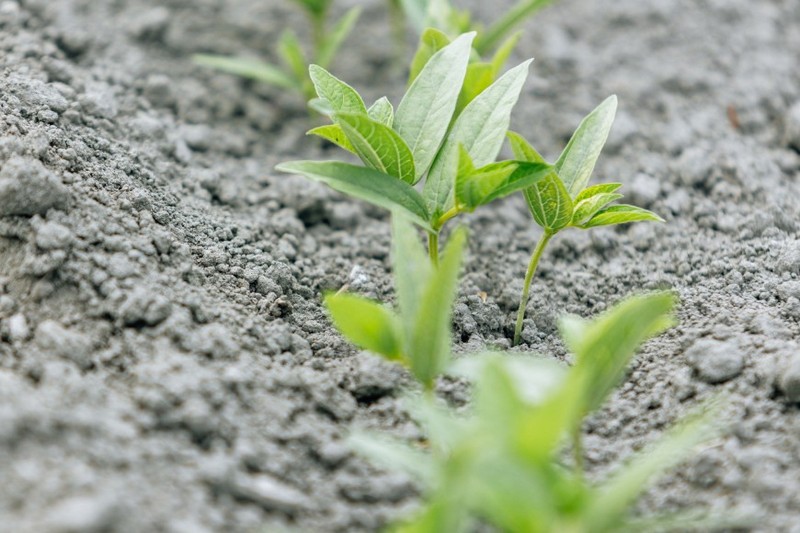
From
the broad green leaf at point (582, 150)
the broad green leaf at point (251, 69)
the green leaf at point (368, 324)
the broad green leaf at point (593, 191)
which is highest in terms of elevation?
the broad green leaf at point (251, 69)

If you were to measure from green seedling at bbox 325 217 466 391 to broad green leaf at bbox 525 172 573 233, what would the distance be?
0.28 m

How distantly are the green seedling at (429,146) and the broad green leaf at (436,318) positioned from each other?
197 mm

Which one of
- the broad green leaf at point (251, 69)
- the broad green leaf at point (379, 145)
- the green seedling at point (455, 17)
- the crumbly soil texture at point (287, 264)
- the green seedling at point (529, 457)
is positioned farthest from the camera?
the broad green leaf at point (251, 69)

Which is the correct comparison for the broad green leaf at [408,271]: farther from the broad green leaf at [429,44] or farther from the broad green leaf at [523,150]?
the broad green leaf at [429,44]

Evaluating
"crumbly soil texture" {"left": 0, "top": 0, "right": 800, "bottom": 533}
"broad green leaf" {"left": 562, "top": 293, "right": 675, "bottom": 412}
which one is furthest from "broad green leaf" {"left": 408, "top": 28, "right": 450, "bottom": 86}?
"broad green leaf" {"left": 562, "top": 293, "right": 675, "bottom": 412}

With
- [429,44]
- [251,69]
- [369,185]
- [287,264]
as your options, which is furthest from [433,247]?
[251,69]

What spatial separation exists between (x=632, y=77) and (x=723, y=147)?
1.40 ft

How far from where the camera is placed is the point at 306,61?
264cm

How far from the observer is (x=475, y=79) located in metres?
1.89

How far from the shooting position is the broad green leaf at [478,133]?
1567 millimetres

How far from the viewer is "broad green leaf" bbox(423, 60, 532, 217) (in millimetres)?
1567

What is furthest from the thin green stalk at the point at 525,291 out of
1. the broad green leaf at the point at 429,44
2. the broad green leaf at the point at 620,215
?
the broad green leaf at the point at 429,44

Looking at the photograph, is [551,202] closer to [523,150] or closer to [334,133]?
[523,150]

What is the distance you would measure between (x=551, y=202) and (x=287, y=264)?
60cm
